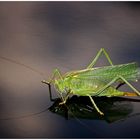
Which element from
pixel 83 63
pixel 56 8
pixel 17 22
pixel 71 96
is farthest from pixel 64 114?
pixel 56 8

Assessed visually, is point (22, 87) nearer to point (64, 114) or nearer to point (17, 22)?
point (64, 114)

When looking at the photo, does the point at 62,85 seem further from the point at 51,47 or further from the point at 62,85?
the point at 51,47

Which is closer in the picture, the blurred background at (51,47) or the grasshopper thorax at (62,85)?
the blurred background at (51,47)

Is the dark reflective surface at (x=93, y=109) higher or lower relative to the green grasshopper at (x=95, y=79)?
lower

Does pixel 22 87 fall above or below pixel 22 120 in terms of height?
above

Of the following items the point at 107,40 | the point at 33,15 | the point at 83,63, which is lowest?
the point at 83,63

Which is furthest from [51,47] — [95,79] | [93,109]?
[93,109]
